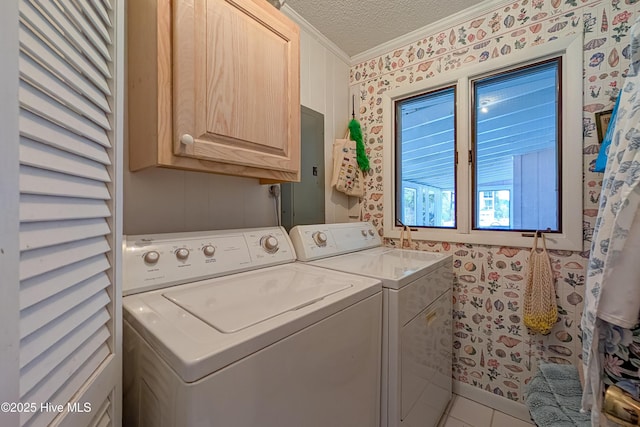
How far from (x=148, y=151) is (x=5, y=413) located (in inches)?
32.7

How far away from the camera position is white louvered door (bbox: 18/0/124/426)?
15.4 inches

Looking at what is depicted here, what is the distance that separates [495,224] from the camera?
1.69 m

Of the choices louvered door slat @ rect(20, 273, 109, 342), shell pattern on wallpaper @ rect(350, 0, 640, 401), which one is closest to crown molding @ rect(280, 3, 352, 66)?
shell pattern on wallpaper @ rect(350, 0, 640, 401)

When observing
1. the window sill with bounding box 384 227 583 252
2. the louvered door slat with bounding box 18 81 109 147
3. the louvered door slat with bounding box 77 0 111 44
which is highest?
the louvered door slat with bounding box 77 0 111 44

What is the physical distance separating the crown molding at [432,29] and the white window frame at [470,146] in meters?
0.31

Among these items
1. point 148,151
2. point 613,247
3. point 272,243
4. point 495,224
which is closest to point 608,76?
point 495,224

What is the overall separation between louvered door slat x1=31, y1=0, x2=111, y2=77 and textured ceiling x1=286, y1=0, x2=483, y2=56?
1477mm

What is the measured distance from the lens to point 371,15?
1733 mm

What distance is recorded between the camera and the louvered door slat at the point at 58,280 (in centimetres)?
39

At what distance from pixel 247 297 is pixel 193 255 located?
13.9 inches

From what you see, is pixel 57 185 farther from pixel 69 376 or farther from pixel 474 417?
pixel 474 417

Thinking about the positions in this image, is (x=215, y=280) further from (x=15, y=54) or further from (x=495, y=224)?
Result: (x=495, y=224)

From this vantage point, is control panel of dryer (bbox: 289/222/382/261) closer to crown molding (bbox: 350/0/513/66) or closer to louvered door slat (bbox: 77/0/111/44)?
louvered door slat (bbox: 77/0/111/44)

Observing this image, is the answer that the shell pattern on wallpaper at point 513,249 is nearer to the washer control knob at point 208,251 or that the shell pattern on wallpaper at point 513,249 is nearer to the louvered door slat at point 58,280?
the washer control knob at point 208,251
